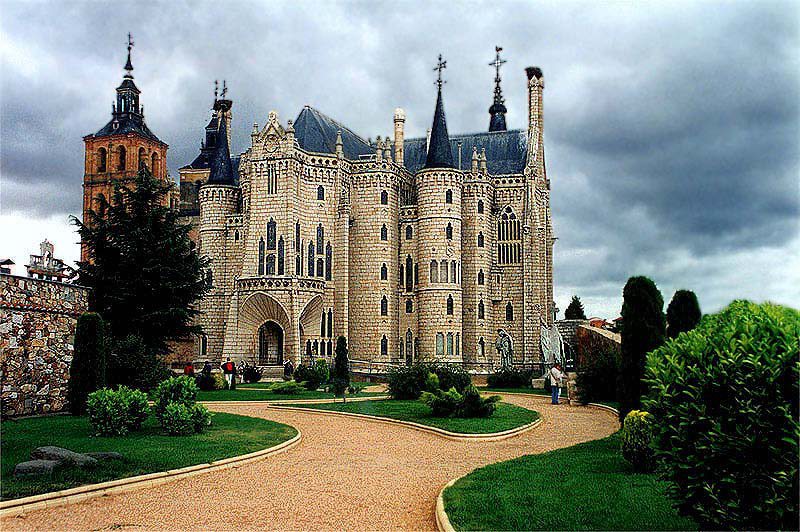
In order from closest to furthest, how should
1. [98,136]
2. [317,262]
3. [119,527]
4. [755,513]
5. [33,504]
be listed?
[755,513] → [119,527] → [33,504] → [317,262] → [98,136]

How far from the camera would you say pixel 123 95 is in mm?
84188

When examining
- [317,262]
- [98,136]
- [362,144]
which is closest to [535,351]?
[317,262]

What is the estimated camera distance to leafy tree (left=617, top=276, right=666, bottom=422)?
15.7 metres

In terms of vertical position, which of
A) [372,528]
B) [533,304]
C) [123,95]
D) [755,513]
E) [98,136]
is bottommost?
[372,528]

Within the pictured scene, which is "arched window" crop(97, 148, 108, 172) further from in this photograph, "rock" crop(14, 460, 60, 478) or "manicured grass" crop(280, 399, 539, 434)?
"rock" crop(14, 460, 60, 478)

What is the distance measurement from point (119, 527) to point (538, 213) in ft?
175

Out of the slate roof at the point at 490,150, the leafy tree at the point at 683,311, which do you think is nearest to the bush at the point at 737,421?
the leafy tree at the point at 683,311

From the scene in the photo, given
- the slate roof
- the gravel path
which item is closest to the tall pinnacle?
the slate roof

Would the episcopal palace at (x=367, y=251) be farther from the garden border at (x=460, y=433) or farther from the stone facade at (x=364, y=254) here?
the garden border at (x=460, y=433)

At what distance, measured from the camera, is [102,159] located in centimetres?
8331

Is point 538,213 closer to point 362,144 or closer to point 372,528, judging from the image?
point 362,144

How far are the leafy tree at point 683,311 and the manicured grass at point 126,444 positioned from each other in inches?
379

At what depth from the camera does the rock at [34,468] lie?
437 inches

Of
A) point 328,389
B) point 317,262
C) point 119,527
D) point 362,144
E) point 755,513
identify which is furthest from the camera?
point 362,144
